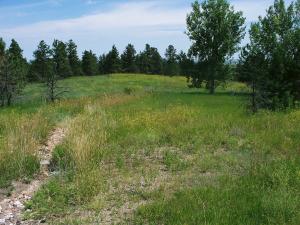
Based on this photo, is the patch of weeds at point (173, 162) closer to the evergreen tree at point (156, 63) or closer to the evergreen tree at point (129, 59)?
the evergreen tree at point (129, 59)

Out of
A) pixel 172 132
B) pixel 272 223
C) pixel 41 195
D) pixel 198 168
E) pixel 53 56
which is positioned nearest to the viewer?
pixel 272 223

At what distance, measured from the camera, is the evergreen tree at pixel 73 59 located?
89069 mm

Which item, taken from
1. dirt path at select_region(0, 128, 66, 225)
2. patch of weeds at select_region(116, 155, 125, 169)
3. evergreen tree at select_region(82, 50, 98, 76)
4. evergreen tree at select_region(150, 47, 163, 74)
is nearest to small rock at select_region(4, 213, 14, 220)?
dirt path at select_region(0, 128, 66, 225)

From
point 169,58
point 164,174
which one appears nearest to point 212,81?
point 164,174

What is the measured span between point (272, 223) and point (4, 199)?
15.5 feet

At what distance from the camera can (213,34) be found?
48.6 metres

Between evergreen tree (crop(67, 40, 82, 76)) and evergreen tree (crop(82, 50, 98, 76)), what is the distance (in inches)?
68.5

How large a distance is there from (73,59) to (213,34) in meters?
48.0

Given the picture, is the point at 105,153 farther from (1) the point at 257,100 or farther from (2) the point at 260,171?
(1) the point at 257,100

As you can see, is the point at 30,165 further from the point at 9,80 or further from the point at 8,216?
the point at 9,80

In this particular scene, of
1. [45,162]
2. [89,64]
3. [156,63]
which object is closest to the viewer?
[45,162]

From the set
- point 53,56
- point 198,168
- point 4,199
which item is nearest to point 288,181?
point 198,168

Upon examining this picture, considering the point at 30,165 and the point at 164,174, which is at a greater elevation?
the point at 30,165

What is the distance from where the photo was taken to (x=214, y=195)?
7.76 metres
